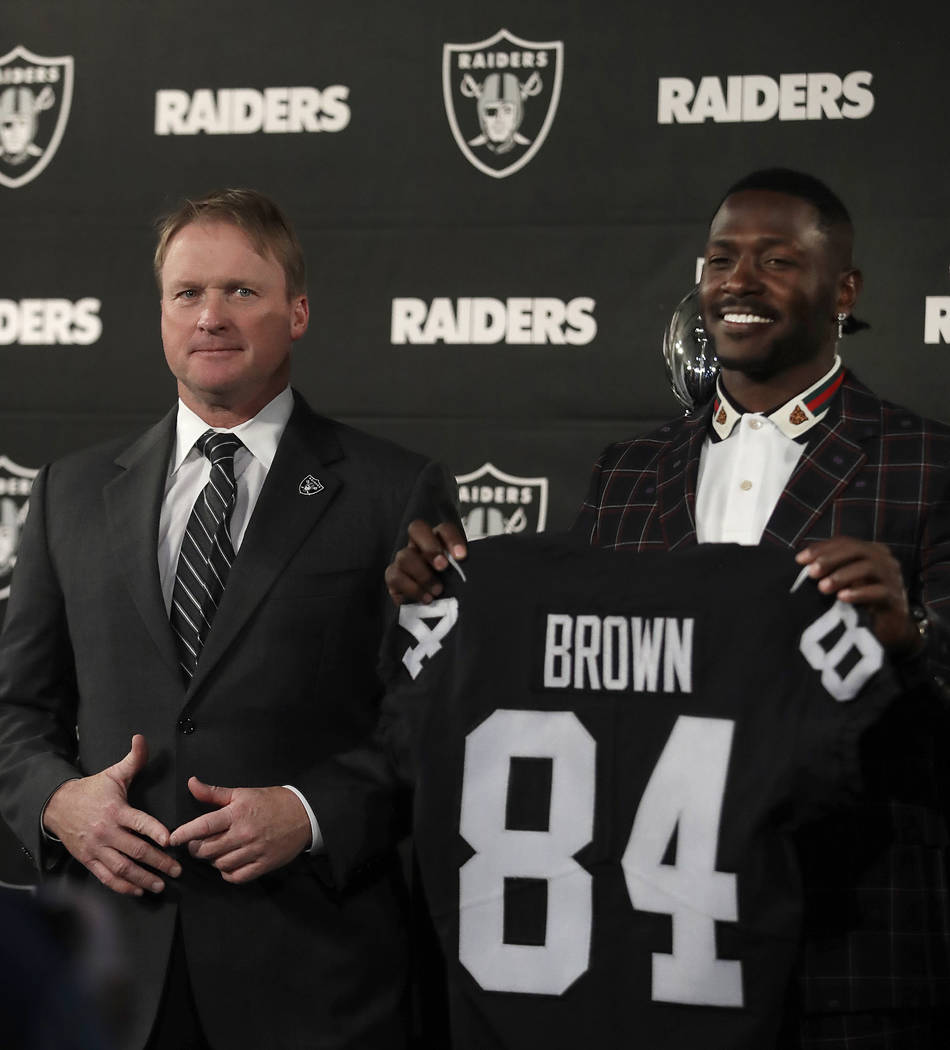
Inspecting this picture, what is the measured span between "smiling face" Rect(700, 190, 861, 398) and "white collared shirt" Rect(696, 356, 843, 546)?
0.10 feet

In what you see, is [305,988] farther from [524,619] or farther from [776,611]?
[776,611]

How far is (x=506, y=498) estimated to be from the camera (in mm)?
2660

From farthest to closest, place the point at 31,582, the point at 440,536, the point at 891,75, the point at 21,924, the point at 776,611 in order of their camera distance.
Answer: the point at 891,75 < the point at 31,582 < the point at 440,536 < the point at 776,611 < the point at 21,924

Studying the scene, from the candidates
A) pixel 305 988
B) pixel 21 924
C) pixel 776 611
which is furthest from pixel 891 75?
pixel 21 924

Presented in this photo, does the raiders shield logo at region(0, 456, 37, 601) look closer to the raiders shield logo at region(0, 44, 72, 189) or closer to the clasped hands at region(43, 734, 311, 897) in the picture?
the raiders shield logo at region(0, 44, 72, 189)

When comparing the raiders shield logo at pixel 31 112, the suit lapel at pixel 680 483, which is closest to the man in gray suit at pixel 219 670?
the suit lapel at pixel 680 483

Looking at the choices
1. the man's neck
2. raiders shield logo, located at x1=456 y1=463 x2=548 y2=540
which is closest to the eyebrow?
the man's neck

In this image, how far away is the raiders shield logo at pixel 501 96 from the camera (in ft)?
8.80

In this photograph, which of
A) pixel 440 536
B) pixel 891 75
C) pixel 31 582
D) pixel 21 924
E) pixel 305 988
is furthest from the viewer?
pixel 891 75

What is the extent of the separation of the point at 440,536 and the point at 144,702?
0.42 m

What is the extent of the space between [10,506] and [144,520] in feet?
4.35

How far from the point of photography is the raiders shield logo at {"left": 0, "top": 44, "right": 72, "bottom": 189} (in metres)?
2.90

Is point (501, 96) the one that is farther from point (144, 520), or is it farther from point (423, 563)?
point (423, 563)

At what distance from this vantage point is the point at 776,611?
4.52 feet
